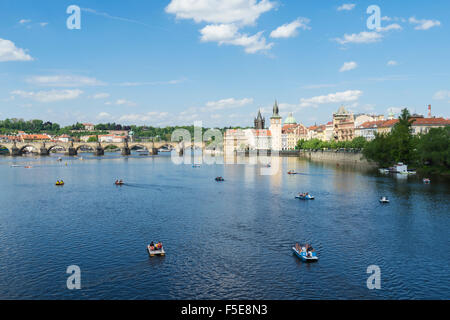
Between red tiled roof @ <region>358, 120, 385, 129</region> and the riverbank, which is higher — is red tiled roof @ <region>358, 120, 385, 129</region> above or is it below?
above

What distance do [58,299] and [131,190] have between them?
175 feet

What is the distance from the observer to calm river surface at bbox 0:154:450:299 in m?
29.3

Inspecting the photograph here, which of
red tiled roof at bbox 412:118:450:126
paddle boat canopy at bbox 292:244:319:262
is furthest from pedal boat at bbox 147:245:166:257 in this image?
red tiled roof at bbox 412:118:450:126

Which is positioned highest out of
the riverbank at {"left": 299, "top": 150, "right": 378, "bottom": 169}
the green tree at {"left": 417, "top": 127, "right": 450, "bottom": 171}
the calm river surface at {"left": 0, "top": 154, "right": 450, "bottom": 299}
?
the green tree at {"left": 417, "top": 127, "right": 450, "bottom": 171}

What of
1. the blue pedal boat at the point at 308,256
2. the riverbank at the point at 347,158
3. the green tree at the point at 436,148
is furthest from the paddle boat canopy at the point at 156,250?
the riverbank at the point at 347,158

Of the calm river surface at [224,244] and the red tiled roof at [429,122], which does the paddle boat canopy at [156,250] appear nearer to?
the calm river surface at [224,244]

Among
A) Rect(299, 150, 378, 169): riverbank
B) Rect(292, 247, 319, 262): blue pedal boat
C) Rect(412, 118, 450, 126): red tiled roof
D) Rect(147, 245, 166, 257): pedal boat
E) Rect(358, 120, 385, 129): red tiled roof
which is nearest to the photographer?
Rect(292, 247, 319, 262): blue pedal boat

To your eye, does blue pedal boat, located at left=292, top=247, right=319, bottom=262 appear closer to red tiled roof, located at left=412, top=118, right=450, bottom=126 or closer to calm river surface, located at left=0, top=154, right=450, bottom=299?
calm river surface, located at left=0, top=154, right=450, bottom=299

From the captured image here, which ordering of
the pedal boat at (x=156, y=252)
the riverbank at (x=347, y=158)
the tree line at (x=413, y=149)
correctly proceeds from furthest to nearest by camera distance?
the riverbank at (x=347, y=158)
the tree line at (x=413, y=149)
the pedal boat at (x=156, y=252)

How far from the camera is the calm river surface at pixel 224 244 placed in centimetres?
2927

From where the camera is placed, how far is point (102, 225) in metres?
48.1

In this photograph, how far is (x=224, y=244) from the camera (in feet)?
131
